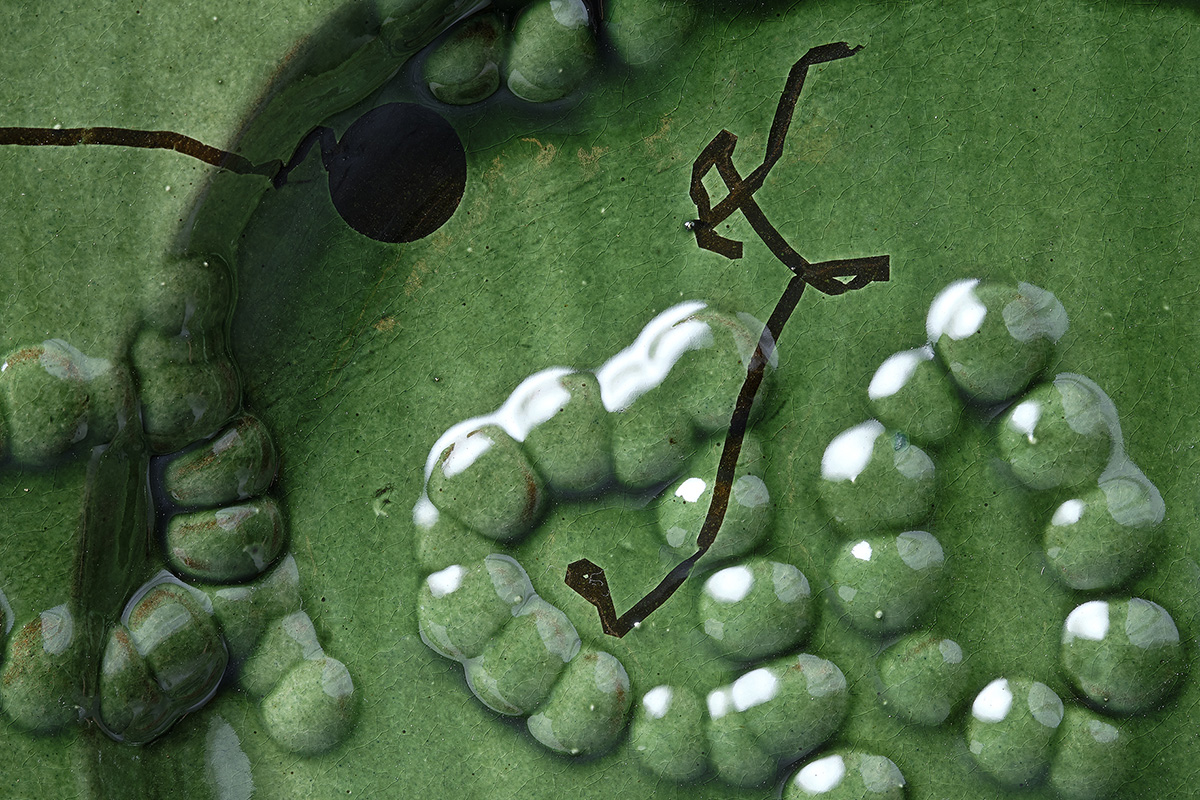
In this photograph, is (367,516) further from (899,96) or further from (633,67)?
(899,96)

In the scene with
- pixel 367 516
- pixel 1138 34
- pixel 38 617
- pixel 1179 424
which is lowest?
pixel 1179 424

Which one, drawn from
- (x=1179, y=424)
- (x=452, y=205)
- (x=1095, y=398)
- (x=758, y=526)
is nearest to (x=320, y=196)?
(x=452, y=205)

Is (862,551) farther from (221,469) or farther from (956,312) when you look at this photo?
(221,469)

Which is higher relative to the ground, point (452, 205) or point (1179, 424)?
point (452, 205)

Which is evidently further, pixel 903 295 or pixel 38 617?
pixel 903 295

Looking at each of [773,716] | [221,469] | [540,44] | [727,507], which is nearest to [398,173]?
[540,44]

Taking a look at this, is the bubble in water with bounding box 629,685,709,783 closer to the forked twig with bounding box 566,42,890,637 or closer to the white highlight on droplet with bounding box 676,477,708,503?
the forked twig with bounding box 566,42,890,637
